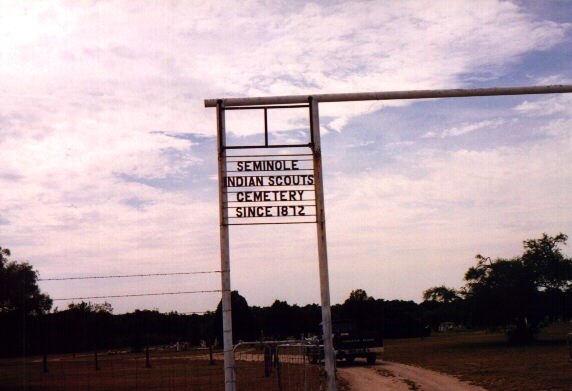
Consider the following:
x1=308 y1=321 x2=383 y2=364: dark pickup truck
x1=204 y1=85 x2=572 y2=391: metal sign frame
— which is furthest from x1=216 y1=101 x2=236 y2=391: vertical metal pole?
x1=308 y1=321 x2=383 y2=364: dark pickup truck

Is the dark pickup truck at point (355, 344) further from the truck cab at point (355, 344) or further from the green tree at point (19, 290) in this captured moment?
the green tree at point (19, 290)

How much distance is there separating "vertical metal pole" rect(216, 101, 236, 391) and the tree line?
109 cm

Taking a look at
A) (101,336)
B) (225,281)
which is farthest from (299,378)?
(225,281)

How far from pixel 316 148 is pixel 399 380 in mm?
11632

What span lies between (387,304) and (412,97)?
8876cm

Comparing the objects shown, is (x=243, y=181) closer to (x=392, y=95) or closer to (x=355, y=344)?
(x=392, y=95)

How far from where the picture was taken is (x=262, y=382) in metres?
19.1

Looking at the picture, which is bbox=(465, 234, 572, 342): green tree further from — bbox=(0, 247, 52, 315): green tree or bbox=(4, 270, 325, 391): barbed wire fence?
bbox=(0, 247, 52, 315): green tree

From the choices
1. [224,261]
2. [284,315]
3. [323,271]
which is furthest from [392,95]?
[284,315]

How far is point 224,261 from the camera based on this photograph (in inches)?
368

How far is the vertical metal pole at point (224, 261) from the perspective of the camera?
910cm

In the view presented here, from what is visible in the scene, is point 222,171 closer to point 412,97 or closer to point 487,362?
point 412,97

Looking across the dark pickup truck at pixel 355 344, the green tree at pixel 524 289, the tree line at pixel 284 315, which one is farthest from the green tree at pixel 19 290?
the green tree at pixel 524 289

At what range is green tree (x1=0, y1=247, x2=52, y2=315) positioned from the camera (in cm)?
1798
